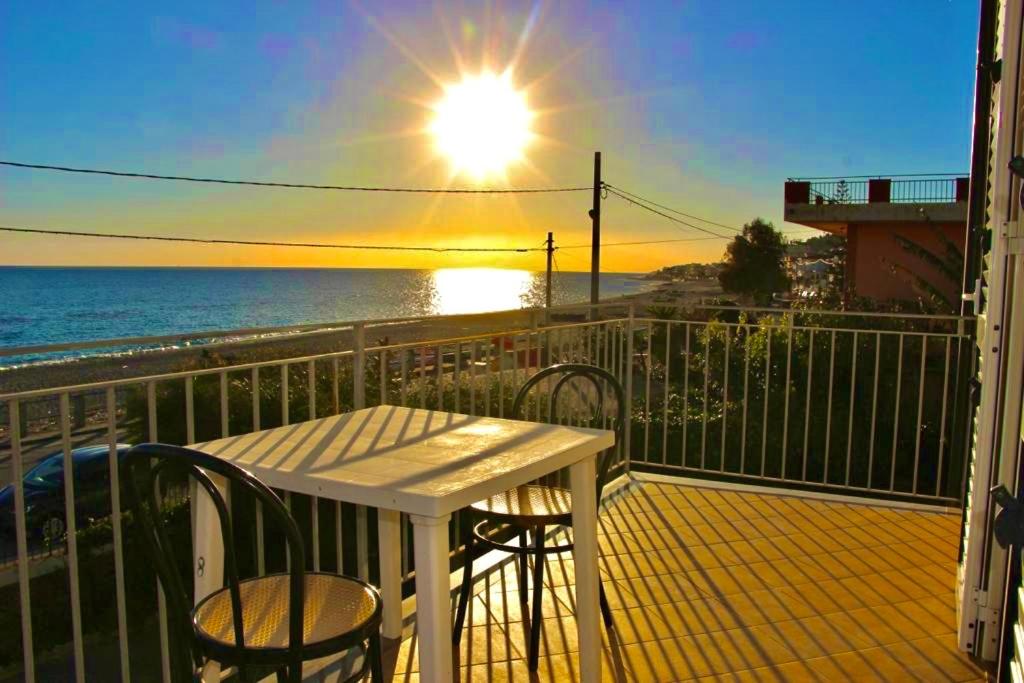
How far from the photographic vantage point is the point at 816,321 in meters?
12.2

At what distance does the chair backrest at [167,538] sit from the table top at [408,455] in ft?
0.76

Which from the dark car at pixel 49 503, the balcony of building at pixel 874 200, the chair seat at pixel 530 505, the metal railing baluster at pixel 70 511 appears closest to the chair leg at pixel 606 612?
the chair seat at pixel 530 505

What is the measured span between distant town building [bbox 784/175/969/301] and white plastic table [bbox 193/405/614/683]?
48.1 feet

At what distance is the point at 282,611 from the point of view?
1.65m

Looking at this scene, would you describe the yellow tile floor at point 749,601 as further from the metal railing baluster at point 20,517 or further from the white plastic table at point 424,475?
the metal railing baluster at point 20,517

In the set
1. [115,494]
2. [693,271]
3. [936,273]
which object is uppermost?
[693,271]

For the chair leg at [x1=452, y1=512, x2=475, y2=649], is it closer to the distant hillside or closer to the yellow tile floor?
the yellow tile floor

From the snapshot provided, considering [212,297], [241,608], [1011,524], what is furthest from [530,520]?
[212,297]

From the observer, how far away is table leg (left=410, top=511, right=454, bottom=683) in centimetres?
154

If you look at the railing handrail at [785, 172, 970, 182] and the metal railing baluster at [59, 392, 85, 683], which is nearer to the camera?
the metal railing baluster at [59, 392, 85, 683]

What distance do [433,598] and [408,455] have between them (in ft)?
1.31

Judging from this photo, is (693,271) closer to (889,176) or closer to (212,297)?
(889,176)

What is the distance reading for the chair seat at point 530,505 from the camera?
229 centimetres

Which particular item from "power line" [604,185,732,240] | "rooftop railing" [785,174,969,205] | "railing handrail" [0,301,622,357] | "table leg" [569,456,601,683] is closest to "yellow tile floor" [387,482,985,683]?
"table leg" [569,456,601,683]
